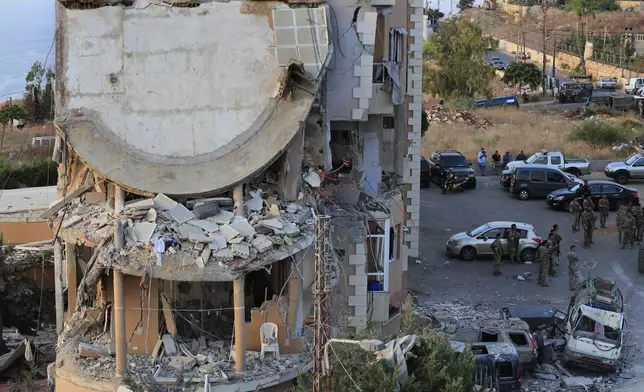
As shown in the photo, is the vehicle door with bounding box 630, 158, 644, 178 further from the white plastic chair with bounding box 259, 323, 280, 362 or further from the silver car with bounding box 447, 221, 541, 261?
the white plastic chair with bounding box 259, 323, 280, 362

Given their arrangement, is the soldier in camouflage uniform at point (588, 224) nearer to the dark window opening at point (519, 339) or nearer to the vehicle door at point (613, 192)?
the vehicle door at point (613, 192)

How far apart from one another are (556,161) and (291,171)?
84.0 feet

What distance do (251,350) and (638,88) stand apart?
55667 mm

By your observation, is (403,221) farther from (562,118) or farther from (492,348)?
(562,118)

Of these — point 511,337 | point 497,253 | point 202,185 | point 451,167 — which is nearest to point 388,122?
point 511,337

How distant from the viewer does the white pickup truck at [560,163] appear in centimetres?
4081

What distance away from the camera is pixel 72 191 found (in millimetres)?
17734

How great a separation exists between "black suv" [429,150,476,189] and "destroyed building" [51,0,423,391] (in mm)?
18798

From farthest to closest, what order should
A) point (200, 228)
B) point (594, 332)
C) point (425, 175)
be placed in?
1. point (425, 175)
2. point (594, 332)
3. point (200, 228)

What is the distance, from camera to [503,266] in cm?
2941

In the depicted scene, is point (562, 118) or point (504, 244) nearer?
point (504, 244)

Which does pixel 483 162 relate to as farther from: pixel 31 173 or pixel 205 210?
pixel 205 210

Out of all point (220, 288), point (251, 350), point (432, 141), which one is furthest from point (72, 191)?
point (432, 141)

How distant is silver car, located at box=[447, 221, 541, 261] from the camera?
29.5 metres
